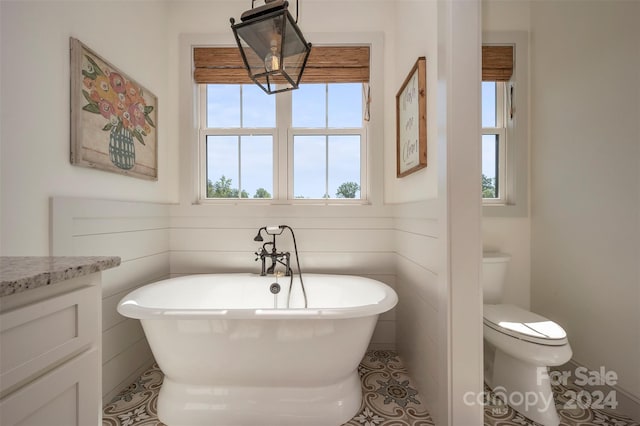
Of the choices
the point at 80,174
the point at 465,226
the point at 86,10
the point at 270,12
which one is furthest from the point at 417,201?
the point at 86,10

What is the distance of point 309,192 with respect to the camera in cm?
230

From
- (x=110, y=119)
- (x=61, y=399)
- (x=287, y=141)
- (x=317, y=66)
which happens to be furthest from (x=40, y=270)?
(x=317, y=66)

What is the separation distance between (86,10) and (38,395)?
1.76m

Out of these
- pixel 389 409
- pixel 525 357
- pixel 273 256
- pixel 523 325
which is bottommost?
pixel 389 409

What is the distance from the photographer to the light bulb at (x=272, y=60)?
1242mm

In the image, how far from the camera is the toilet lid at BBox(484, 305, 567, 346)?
140 centimetres

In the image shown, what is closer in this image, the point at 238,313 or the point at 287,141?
the point at 238,313

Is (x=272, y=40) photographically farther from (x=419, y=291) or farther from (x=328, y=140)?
(x=419, y=291)

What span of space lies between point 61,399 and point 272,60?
1.30 metres

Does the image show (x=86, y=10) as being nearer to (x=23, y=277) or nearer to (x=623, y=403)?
(x=23, y=277)

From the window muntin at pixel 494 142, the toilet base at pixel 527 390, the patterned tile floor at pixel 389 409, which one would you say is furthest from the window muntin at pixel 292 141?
the toilet base at pixel 527 390

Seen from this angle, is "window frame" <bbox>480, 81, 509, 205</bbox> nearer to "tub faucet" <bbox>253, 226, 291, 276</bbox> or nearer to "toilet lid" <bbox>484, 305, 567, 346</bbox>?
"toilet lid" <bbox>484, 305, 567, 346</bbox>

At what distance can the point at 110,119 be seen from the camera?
1.59 m

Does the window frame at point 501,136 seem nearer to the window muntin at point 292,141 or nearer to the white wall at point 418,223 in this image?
the white wall at point 418,223
